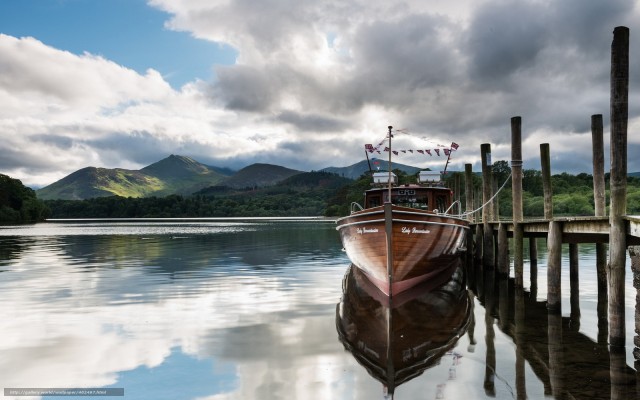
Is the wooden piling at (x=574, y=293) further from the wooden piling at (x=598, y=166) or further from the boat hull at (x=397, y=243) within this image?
the boat hull at (x=397, y=243)

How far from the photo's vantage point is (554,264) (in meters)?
15.7

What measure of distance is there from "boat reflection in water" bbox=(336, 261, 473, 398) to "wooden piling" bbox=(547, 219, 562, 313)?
2.57m

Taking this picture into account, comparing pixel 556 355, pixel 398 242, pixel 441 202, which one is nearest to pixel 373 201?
pixel 441 202

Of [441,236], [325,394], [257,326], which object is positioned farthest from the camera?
[441,236]

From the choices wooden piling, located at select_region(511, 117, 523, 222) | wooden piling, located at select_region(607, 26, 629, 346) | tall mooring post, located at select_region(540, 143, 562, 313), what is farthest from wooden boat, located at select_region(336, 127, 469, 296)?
wooden piling, located at select_region(607, 26, 629, 346)

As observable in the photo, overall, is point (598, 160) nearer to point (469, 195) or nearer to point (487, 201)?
point (487, 201)

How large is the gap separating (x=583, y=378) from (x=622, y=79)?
21.3 ft

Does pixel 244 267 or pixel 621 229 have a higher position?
pixel 621 229

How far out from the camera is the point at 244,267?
1172 inches

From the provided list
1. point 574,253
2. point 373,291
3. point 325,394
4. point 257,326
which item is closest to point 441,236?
point 373,291

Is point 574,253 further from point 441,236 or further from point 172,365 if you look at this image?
point 172,365

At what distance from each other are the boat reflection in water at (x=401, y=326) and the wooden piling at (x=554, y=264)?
257 centimetres

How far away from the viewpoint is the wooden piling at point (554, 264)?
15734mm

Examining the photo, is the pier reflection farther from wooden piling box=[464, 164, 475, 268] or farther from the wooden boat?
wooden piling box=[464, 164, 475, 268]
